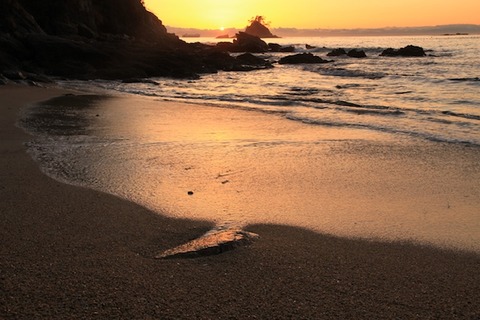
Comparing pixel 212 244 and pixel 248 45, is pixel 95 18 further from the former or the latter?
pixel 212 244

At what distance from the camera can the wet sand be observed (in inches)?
98.7

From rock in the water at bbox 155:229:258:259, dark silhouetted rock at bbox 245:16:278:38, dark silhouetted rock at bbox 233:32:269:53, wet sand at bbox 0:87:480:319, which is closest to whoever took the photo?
wet sand at bbox 0:87:480:319

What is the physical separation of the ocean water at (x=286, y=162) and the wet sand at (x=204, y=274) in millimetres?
426

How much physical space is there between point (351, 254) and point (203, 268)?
1.08 m

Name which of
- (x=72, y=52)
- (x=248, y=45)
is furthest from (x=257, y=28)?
(x=72, y=52)

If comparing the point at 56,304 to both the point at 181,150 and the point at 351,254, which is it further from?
the point at 181,150

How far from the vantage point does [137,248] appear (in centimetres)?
329

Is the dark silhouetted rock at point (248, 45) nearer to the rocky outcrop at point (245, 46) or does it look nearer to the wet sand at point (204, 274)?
the rocky outcrop at point (245, 46)

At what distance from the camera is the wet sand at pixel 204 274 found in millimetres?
2506

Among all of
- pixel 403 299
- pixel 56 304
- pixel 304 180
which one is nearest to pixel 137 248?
pixel 56 304

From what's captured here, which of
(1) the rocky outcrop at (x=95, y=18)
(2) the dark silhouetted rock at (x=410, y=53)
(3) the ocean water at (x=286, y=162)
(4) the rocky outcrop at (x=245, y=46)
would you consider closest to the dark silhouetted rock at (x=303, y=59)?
(2) the dark silhouetted rock at (x=410, y=53)

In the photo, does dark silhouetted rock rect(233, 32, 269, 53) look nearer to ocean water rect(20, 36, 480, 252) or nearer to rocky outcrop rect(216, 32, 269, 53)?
rocky outcrop rect(216, 32, 269, 53)

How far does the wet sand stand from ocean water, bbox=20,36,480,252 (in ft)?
1.40

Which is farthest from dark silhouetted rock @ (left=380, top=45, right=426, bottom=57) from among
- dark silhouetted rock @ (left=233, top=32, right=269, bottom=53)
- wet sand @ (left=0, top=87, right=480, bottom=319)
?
wet sand @ (left=0, top=87, right=480, bottom=319)
